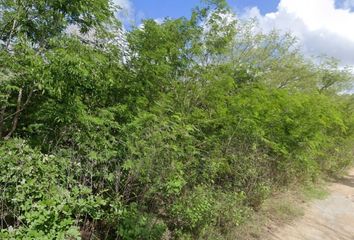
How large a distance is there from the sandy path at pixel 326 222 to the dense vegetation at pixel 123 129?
95 cm

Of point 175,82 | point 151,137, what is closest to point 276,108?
point 175,82

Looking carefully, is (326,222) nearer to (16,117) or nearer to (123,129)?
(123,129)

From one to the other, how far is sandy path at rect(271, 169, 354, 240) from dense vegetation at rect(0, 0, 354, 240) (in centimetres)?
95

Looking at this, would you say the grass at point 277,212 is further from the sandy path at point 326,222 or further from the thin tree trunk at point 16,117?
the thin tree trunk at point 16,117

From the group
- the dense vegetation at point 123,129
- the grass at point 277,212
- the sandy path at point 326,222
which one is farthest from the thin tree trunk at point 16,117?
the sandy path at point 326,222

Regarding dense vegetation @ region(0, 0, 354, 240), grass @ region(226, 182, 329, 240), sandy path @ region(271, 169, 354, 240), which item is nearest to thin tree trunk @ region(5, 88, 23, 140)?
dense vegetation @ region(0, 0, 354, 240)

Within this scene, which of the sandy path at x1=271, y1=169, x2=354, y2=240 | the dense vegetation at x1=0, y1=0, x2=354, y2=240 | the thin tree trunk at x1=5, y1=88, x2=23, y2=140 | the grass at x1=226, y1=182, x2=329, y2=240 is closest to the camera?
the dense vegetation at x1=0, y1=0, x2=354, y2=240

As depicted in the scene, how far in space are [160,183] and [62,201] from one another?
57.9 inches

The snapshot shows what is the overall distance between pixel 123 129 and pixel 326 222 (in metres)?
5.34

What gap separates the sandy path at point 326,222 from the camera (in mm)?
6204

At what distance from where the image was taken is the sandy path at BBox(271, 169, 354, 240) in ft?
20.4

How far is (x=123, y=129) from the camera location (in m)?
4.72

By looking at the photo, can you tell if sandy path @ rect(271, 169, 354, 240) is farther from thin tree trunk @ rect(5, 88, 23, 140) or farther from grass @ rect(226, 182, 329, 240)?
thin tree trunk @ rect(5, 88, 23, 140)

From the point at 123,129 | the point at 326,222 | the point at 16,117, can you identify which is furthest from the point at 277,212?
the point at 16,117
